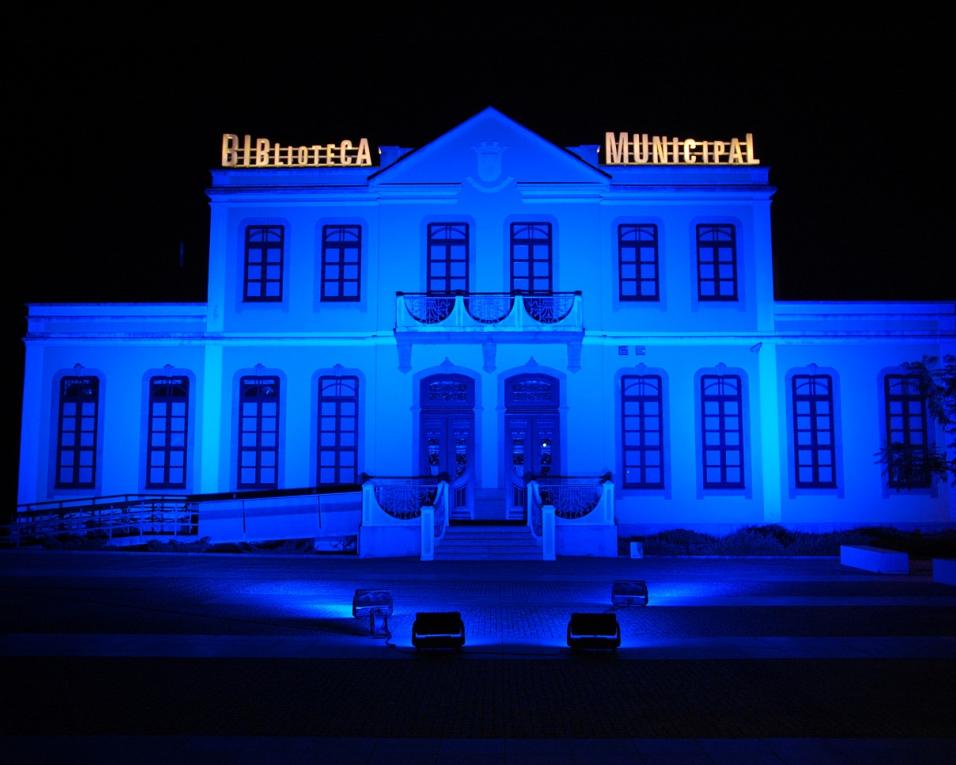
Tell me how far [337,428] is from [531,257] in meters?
6.93

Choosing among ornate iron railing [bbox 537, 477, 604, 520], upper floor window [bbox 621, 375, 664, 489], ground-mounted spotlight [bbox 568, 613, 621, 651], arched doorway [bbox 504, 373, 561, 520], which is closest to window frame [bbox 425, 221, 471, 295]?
arched doorway [bbox 504, 373, 561, 520]

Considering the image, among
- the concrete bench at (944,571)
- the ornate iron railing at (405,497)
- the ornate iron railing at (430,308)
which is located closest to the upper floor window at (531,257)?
the ornate iron railing at (430,308)

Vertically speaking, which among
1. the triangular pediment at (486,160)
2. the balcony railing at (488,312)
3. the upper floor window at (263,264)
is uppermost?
the triangular pediment at (486,160)

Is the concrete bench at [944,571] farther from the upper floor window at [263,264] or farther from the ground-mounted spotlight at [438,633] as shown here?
the upper floor window at [263,264]

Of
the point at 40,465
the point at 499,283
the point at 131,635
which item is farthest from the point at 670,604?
the point at 40,465

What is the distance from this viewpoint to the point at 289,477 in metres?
23.5

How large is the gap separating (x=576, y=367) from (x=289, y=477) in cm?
811

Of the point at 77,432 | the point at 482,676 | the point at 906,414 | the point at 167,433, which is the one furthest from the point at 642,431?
the point at 482,676

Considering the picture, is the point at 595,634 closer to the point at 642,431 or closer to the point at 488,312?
the point at 488,312

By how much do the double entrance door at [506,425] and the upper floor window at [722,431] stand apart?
4.00m

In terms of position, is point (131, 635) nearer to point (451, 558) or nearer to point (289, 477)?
point (451, 558)

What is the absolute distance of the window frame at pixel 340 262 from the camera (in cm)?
2414

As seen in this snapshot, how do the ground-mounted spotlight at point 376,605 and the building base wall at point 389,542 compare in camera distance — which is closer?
the ground-mounted spotlight at point 376,605

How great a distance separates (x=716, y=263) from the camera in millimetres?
24188
